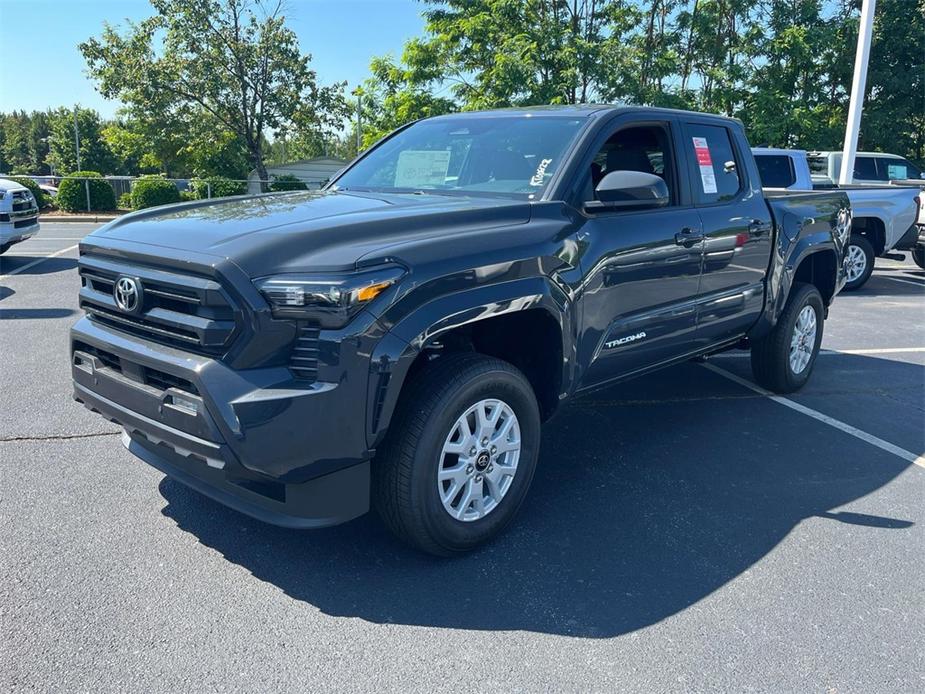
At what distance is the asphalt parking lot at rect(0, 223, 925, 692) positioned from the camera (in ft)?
8.54

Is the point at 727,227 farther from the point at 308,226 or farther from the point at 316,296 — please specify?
the point at 316,296

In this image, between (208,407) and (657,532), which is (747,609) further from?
(208,407)

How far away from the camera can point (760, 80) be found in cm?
2103

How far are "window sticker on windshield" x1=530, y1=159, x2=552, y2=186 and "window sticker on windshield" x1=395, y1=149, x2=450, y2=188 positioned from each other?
567 mm

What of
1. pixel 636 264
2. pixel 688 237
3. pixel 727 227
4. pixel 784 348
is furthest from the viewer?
pixel 784 348

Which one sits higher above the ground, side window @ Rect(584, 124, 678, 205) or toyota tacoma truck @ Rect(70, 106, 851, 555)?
side window @ Rect(584, 124, 678, 205)

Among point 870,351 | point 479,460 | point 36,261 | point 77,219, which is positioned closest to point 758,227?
point 479,460

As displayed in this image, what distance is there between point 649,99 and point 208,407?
64.2 ft

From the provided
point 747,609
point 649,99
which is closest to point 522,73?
point 649,99

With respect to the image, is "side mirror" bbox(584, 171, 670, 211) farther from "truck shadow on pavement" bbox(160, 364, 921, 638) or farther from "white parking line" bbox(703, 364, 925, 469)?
"white parking line" bbox(703, 364, 925, 469)

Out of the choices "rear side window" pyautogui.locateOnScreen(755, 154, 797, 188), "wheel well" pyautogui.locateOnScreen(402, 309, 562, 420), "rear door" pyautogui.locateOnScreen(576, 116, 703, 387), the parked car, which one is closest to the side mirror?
"rear door" pyautogui.locateOnScreen(576, 116, 703, 387)

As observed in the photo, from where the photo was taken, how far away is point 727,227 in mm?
4695

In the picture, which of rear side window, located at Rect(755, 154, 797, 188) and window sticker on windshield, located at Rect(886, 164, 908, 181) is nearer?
rear side window, located at Rect(755, 154, 797, 188)

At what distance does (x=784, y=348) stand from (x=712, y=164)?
66.7 inches
